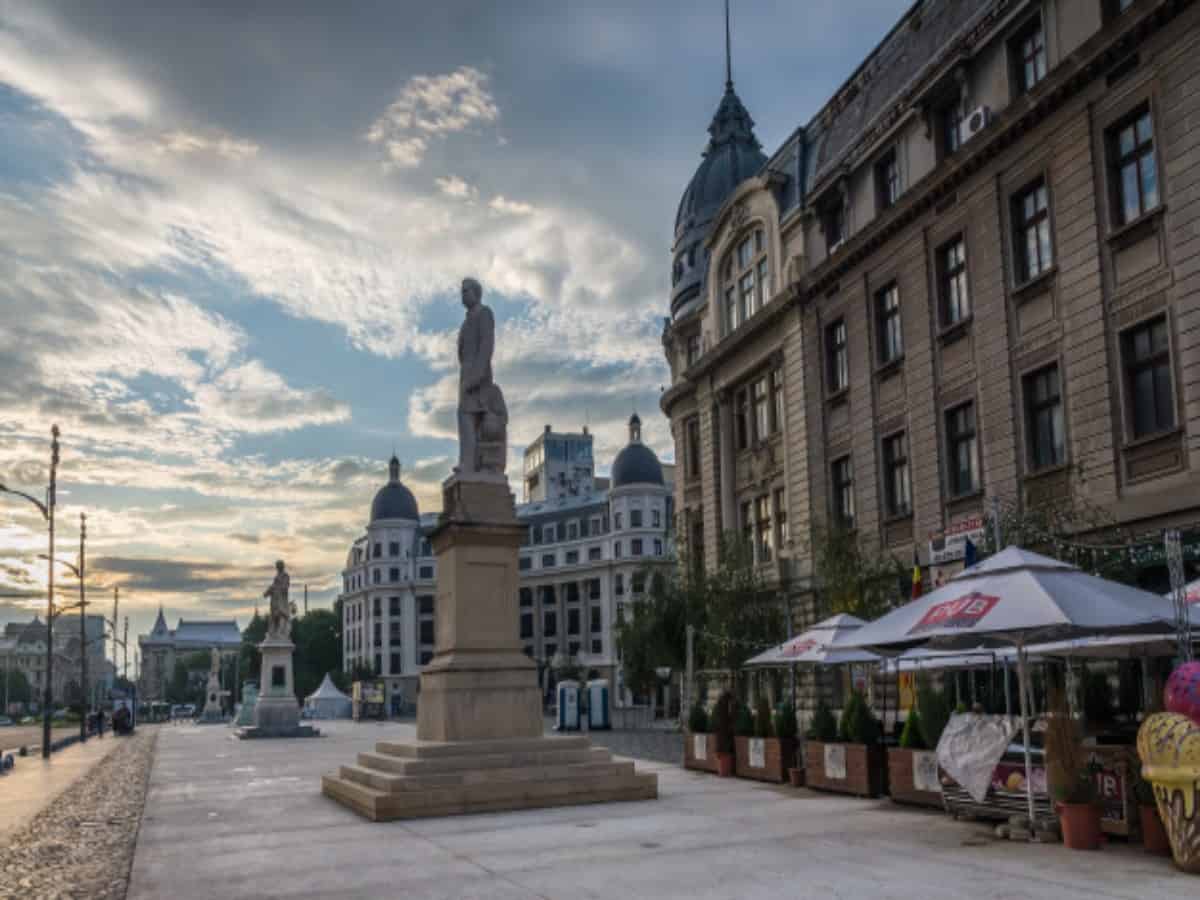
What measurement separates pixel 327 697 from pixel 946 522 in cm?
5959

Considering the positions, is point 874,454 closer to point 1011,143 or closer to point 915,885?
point 1011,143

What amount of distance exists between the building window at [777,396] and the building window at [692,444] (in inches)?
322

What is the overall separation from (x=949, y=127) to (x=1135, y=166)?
23.4 ft

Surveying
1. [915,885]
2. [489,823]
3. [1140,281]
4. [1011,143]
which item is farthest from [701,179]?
[915,885]

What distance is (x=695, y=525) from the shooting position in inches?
1766

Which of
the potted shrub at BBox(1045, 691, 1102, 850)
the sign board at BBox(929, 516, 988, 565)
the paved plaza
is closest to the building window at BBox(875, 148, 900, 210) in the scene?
the sign board at BBox(929, 516, 988, 565)

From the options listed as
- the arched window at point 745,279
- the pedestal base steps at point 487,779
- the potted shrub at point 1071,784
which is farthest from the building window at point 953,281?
the potted shrub at point 1071,784

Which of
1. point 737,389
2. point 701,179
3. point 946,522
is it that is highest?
point 701,179

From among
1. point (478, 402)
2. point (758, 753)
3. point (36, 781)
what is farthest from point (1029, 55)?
point (36, 781)

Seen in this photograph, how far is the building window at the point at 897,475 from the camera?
2939cm

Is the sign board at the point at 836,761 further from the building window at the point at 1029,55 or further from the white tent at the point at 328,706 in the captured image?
the white tent at the point at 328,706

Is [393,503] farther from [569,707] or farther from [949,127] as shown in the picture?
[949,127]

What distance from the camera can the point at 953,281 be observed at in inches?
1078

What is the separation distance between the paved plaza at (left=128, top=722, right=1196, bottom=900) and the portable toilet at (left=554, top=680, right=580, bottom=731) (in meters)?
29.3
